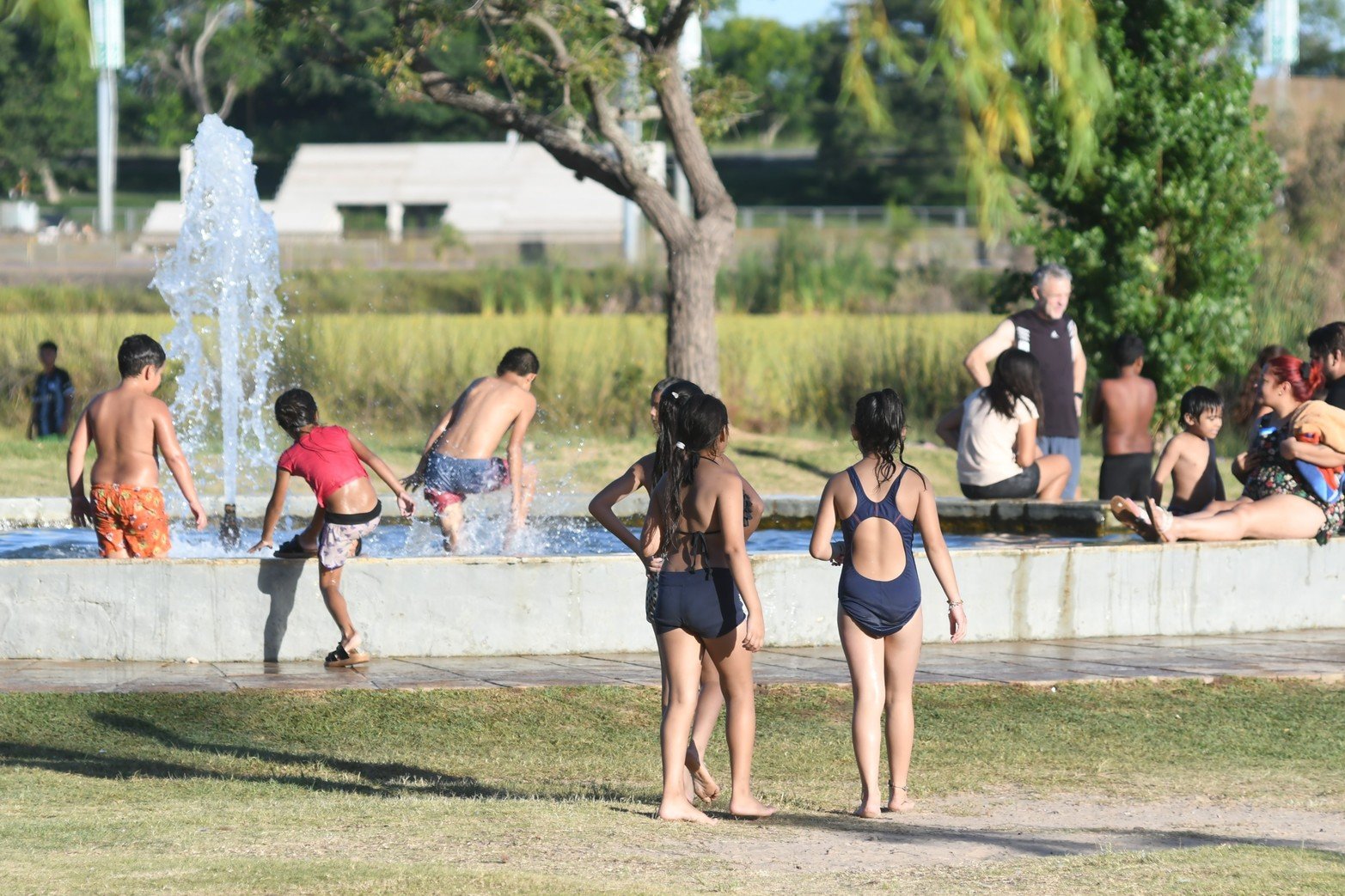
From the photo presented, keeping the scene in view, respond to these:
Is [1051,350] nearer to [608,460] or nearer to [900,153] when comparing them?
[608,460]

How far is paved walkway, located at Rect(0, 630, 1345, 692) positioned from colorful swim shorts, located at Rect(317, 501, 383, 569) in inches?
20.7

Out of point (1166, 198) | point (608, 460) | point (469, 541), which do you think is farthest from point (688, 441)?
point (1166, 198)

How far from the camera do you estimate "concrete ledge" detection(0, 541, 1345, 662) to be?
8688 millimetres

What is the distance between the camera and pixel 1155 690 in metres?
8.36

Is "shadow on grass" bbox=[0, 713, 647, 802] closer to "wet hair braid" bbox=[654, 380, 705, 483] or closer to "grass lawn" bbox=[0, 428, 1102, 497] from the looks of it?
"wet hair braid" bbox=[654, 380, 705, 483]

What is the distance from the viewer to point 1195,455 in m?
10.3

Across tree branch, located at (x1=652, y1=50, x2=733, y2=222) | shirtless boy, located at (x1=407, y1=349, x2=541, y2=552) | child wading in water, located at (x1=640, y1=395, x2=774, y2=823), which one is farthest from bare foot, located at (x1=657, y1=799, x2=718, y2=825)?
tree branch, located at (x1=652, y1=50, x2=733, y2=222)

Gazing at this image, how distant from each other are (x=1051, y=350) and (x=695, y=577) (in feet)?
20.3

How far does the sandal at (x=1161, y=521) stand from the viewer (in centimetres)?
973

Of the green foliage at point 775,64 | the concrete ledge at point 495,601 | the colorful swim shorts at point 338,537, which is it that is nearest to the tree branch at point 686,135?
the concrete ledge at point 495,601

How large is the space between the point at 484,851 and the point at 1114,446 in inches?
286

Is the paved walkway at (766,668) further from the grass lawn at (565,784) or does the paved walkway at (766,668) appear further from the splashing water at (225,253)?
the splashing water at (225,253)

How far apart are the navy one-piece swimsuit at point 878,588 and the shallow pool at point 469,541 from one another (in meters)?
4.65

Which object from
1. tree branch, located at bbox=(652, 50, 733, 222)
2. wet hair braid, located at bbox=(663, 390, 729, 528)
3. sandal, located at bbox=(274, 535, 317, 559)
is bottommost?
sandal, located at bbox=(274, 535, 317, 559)
